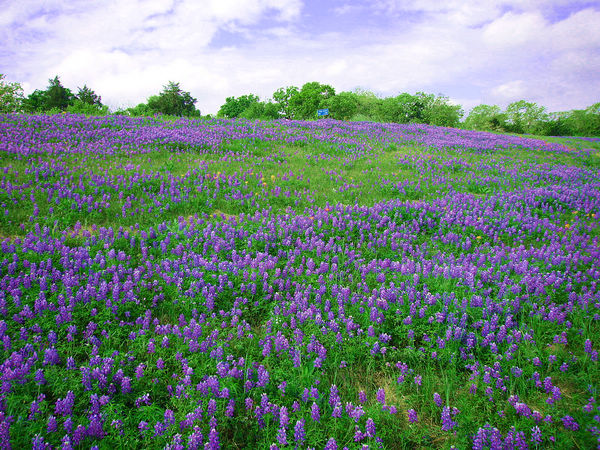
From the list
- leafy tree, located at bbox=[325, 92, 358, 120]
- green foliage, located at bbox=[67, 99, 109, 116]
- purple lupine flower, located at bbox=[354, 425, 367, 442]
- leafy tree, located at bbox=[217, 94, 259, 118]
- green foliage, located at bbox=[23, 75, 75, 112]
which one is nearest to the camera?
purple lupine flower, located at bbox=[354, 425, 367, 442]

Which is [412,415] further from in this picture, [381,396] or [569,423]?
[569,423]

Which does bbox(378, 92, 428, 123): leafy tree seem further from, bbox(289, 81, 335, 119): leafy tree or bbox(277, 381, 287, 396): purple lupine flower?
bbox(277, 381, 287, 396): purple lupine flower

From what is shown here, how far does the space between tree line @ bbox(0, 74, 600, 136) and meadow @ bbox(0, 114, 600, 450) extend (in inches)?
1138

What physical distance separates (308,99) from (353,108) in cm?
3256

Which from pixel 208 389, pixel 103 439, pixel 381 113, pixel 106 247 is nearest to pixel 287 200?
pixel 106 247

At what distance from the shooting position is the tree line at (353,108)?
47.9m

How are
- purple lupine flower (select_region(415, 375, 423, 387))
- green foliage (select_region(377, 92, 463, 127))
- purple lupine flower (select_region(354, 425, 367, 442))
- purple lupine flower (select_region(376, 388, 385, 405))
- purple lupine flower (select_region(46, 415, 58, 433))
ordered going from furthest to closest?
green foliage (select_region(377, 92, 463, 127)), purple lupine flower (select_region(415, 375, 423, 387)), purple lupine flower (select_region(376, 388, 385, 405)), purple lupine flower (select_region(354, 425, 367, 442)), purple lupine flower (select_region(46, 415, 58, 433))

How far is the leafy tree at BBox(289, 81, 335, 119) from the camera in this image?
7069 centimetres

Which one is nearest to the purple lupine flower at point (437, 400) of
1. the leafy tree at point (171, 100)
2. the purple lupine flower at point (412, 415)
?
the purple lupine flower at point (412, 415)

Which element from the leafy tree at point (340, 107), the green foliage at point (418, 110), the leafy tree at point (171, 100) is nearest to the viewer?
the leafy tree at point (340, 107)

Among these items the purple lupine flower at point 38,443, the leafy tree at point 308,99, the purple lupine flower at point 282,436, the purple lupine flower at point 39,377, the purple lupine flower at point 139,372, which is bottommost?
the purple lupine flower at point 282,436

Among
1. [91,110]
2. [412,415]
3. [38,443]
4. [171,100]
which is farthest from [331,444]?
[171,100]

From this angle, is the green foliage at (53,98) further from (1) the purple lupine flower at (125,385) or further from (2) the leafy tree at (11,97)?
(1) the purple lupine flower at (125,385)

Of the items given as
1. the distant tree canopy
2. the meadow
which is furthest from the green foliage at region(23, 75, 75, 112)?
the distant tree canopy
